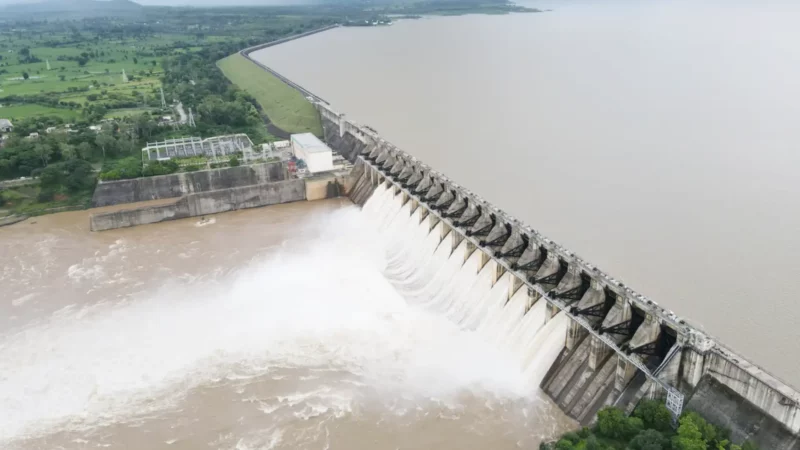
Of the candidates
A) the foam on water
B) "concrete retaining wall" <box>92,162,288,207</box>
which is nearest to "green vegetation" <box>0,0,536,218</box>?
"concrete retaining wall" <box>92,162,288,207</box>

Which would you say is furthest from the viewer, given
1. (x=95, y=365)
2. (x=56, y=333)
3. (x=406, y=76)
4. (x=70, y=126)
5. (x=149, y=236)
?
(x=406, y=76)

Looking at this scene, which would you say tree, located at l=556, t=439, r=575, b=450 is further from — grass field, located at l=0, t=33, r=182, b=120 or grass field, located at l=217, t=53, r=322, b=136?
grass field, located at l=0, t=33, r=182, b=120

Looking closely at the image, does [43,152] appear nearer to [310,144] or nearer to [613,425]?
[310,144]

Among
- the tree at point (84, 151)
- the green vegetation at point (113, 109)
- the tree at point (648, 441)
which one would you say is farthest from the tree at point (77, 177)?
the tree at point (648, 441)

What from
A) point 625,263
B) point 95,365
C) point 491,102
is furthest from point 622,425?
point 491,102

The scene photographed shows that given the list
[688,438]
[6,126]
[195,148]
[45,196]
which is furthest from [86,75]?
[688,438]

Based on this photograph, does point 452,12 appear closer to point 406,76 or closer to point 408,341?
point 406,76

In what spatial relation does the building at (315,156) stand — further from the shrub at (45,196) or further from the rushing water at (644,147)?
the shrub at (45,196)
